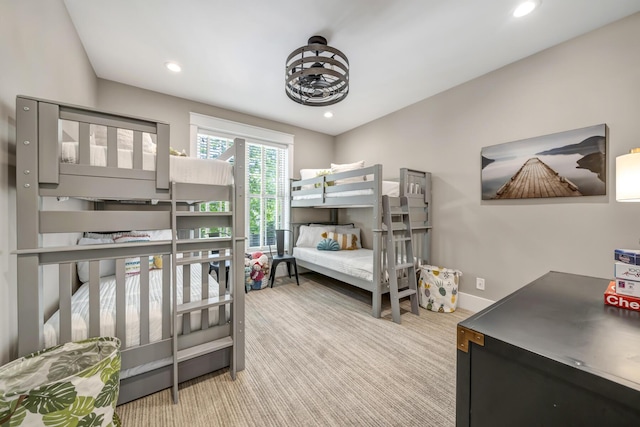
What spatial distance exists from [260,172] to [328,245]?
5.40 feet

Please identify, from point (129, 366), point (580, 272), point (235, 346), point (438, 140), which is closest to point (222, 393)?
point (235, 346)

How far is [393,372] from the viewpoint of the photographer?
5.74 feet

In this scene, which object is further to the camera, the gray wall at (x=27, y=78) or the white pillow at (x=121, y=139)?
the white pillow at (x=121, y=139)

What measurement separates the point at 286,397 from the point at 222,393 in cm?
41

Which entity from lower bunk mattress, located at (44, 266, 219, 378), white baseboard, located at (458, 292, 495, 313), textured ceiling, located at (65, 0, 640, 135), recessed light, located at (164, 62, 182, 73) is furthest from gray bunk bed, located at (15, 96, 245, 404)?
white baseboard, located at (458, 292, 495, 313)

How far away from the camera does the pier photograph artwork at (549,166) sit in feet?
6.56

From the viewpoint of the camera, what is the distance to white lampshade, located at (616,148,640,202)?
1175 millimetres

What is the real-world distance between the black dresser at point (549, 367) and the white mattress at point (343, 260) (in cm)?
185

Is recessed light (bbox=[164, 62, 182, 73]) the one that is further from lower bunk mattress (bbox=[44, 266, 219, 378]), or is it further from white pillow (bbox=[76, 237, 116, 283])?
lower bunk mattress (bbox=[44, 266, 219, 378])

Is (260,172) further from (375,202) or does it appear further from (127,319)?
(127,319)

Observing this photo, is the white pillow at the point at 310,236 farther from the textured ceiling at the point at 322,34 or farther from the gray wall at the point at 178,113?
the textured ceiling at the point at 322,34

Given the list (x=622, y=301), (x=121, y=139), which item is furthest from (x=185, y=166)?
(x=622, y=301)

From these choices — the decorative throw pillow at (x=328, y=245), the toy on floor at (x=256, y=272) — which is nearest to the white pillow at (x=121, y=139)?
the toy on floor at (x=256, y=272)

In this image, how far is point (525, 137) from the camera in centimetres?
238
